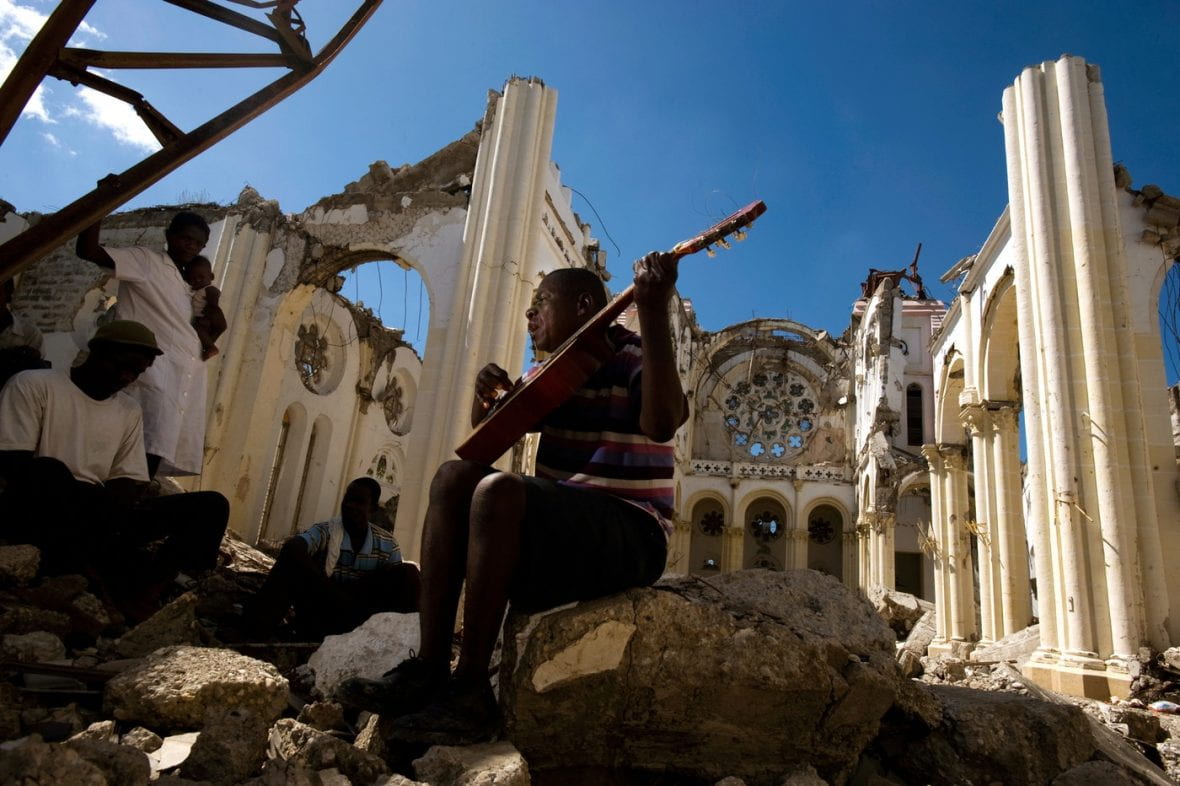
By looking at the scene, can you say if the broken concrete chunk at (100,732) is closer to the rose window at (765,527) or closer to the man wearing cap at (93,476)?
the man wearing cap at (93,476)

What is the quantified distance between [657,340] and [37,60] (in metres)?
1.99

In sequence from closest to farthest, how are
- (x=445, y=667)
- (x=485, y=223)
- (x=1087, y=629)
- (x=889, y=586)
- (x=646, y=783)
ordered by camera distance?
(x=445, y=667) < (x=646, y=783) < (x=1087, y=629) < (x=485, y=223) < (x=889, y=586)

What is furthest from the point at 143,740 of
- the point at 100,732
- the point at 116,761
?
the point at 116,761

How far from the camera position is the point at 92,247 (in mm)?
3717

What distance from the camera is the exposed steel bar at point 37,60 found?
2113 millimetres

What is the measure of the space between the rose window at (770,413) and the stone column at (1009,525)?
18633 mm

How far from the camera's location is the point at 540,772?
215 centimetres

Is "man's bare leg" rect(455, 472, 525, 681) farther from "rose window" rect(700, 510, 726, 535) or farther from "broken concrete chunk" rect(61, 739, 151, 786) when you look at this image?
"rose window" rect(700, 510, 726, 535)

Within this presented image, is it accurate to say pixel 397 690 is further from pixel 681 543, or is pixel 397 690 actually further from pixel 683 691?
pixel 681 543

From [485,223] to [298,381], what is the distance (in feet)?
18.5

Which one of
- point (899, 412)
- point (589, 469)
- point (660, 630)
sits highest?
point (899, 412)

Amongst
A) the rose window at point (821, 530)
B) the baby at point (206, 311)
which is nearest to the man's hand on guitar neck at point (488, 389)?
the baby at point (206, 311)

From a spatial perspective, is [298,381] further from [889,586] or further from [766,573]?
[889,586]

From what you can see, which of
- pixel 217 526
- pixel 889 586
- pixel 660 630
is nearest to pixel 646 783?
pixel 660 630
